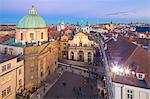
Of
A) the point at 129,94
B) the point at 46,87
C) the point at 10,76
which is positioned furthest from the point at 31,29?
the point at 129,94

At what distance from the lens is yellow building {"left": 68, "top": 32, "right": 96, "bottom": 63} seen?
1273 cm

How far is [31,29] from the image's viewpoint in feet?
30.0

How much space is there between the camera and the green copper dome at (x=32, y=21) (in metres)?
9.23

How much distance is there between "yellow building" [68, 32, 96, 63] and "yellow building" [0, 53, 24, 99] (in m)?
5.69

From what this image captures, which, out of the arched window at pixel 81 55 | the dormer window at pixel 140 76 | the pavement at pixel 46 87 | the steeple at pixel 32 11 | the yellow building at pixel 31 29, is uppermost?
the steeple at pixel 32 11

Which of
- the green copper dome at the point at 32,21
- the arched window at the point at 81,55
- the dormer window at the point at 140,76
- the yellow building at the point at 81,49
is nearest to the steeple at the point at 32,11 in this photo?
the green copper dome at the point at 32,21

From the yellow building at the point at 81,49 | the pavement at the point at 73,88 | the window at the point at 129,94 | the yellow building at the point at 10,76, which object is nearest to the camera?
the window at the point at 129,94

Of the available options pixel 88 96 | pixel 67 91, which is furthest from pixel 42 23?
Answer: pixel 88 96

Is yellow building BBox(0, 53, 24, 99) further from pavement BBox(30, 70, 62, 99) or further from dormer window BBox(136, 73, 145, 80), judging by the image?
dormer window BBox(136, 73, 145, 80)

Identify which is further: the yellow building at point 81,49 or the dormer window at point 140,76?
the yellow building at point 81,49

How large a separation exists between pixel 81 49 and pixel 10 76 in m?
6.70

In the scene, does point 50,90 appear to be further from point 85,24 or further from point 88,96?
point 85,24

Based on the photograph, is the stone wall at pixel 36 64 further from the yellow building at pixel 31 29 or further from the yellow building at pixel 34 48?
the yellow building at pixel 31 29

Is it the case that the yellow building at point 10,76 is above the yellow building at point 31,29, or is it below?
below
